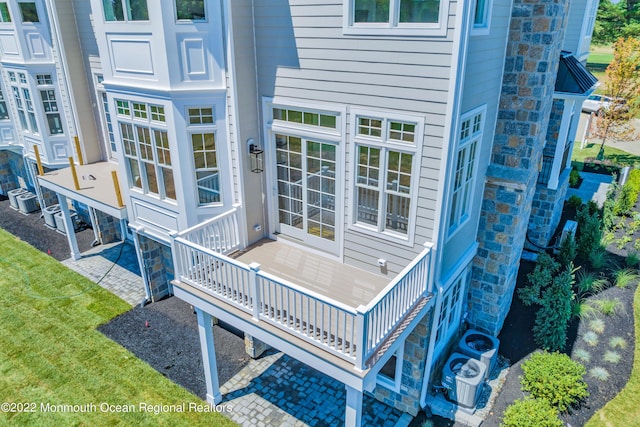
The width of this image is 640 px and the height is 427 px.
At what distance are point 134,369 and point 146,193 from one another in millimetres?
3715

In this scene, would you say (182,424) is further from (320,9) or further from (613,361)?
(613,361)

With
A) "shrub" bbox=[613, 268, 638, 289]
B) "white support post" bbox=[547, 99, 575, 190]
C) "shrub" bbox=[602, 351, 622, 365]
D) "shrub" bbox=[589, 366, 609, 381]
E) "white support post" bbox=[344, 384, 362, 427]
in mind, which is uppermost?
"white support post" bbox=[547, 99, 575, 190]

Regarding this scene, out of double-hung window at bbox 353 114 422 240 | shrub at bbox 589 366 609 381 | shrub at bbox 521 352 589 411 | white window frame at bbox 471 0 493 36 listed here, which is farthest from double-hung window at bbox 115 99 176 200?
shrub at bbox 589 366 609 381

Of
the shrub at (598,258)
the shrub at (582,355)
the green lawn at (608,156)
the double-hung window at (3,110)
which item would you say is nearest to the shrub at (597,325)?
the shrub at (582,355)

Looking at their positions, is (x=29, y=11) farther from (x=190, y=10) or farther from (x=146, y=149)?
(x=190, y=10)

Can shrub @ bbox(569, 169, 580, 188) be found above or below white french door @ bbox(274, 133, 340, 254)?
below

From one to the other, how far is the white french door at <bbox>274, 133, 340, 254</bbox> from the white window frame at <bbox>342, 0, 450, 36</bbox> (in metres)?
1.86

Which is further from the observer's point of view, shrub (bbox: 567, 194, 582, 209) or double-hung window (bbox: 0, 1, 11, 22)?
shrub (bbox: 567, 194, 582, 209)

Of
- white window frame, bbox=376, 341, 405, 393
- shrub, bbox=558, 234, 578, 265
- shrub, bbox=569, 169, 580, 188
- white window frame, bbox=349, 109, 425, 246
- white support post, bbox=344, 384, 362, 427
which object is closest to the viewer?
white support post, bbox=344, 384, 362, 427

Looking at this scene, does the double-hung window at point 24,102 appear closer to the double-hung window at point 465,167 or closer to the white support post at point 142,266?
the white support post at point 142,266

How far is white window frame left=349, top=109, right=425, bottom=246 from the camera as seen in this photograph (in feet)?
20.9

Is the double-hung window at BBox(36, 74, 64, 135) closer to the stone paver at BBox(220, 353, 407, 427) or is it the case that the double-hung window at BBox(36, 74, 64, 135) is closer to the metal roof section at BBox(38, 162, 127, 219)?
the metal roof section at BBox(38, 162, 127, 219)

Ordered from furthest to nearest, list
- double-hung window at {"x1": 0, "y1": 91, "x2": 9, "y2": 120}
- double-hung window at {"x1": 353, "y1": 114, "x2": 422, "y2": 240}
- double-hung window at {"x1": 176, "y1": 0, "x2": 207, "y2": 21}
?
1. double-hung window at {"x1": 0, "y1": 91, "x2": 9, "y2": 120}
2. double-hung window at {"x1": 176, "y1": 0, "x2": 207, "y2": 21}
3. double-hung window at {"x1": 353, "y1": 114, "x2": 422, "y2": 240}

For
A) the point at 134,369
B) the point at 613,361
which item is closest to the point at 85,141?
the point at 134,369
